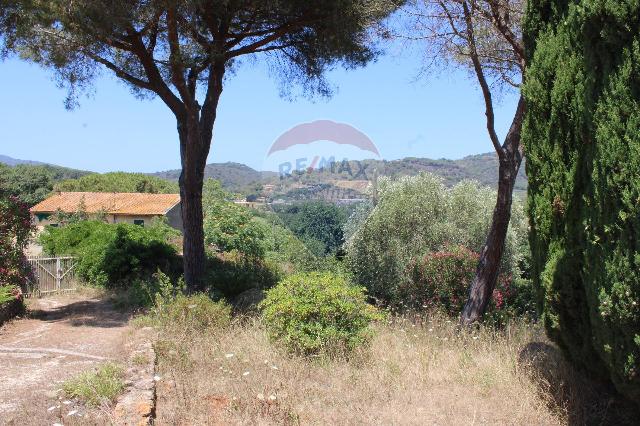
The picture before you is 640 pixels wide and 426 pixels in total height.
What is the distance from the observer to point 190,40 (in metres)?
10.9

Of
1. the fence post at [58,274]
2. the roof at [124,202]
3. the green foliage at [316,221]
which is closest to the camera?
the fence post at [58,274]

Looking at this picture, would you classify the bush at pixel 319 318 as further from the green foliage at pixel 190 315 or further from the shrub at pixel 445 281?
the shrub at pixel 445 281

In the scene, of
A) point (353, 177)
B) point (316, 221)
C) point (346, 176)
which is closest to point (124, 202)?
point (316, 221)

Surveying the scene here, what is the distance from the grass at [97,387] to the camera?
461 cm

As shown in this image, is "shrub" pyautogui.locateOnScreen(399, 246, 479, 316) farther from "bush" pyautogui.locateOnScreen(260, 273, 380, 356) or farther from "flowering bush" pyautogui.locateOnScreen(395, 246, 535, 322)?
"bush" pyautogui.locateOnScreen(260, 273, 380, 356)

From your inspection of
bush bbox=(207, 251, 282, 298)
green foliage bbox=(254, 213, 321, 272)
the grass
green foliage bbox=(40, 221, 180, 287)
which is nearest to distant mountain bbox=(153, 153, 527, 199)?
green foliage bbox=(254, 213, 321, 272)

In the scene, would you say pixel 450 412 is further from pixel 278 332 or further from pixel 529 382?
pixel 278 332

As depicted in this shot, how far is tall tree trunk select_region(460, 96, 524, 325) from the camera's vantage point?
788cm

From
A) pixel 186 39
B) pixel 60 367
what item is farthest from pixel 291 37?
pixel 60 367

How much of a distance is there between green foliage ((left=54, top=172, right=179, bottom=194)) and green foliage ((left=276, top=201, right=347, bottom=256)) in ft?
135

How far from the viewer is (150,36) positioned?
429 inches

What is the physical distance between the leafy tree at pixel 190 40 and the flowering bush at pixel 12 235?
2330mm

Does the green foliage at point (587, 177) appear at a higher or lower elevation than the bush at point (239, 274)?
higher

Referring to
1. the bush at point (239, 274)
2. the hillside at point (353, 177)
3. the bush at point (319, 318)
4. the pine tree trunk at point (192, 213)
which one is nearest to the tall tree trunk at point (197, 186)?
the pine tree trunk at point (192, 213)
